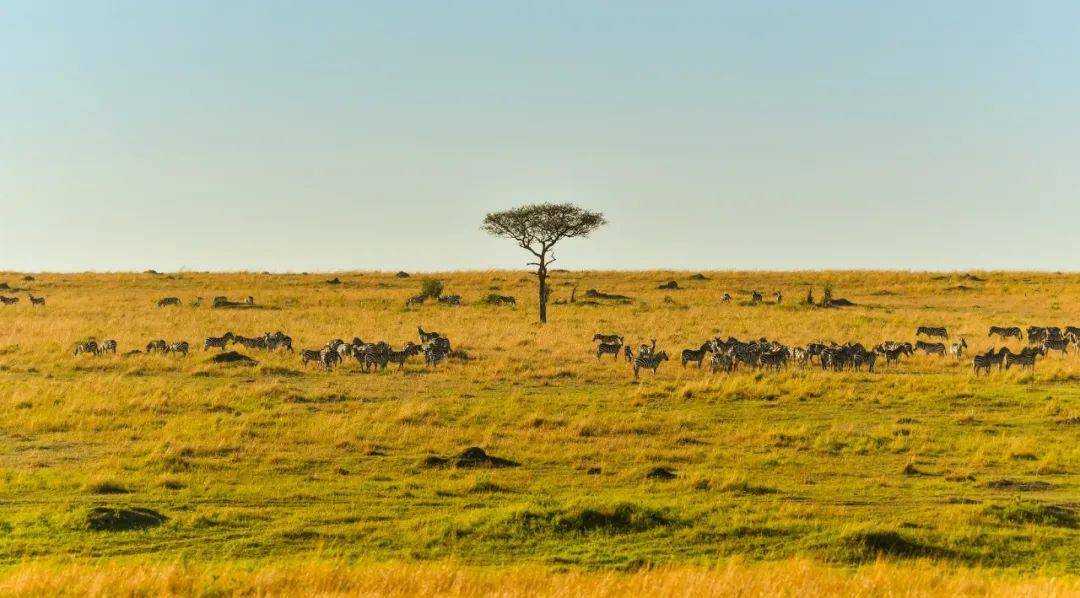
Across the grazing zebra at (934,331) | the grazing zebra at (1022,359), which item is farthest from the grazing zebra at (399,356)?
the grazing zebra at (934,331)

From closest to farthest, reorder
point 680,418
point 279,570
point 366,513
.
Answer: point 279,570, point 366,513, point 680,418

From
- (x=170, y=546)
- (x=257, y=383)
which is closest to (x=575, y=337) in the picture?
(x=257, y=383)

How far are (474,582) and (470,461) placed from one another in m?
9.10

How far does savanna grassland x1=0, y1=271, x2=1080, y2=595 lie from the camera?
13.1 m

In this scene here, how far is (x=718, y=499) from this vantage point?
17906mm

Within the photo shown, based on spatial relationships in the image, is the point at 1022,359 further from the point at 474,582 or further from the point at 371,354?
the point at 474,582

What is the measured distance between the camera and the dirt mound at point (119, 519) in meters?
15.5

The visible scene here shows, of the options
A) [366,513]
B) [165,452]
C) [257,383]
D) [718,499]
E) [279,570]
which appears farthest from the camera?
[257,383]

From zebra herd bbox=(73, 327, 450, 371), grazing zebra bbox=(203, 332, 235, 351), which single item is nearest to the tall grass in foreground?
zebra herd bbox=(73, 327, 450, 371)

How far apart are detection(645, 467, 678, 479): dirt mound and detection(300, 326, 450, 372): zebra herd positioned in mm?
16913

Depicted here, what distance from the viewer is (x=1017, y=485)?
1967cm

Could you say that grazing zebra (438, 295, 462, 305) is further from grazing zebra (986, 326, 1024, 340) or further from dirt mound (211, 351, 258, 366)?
grazing zebra (986, 326, 1024, 340)

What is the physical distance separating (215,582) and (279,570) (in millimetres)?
928

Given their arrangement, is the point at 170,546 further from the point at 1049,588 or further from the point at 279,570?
the point at 1049,588
